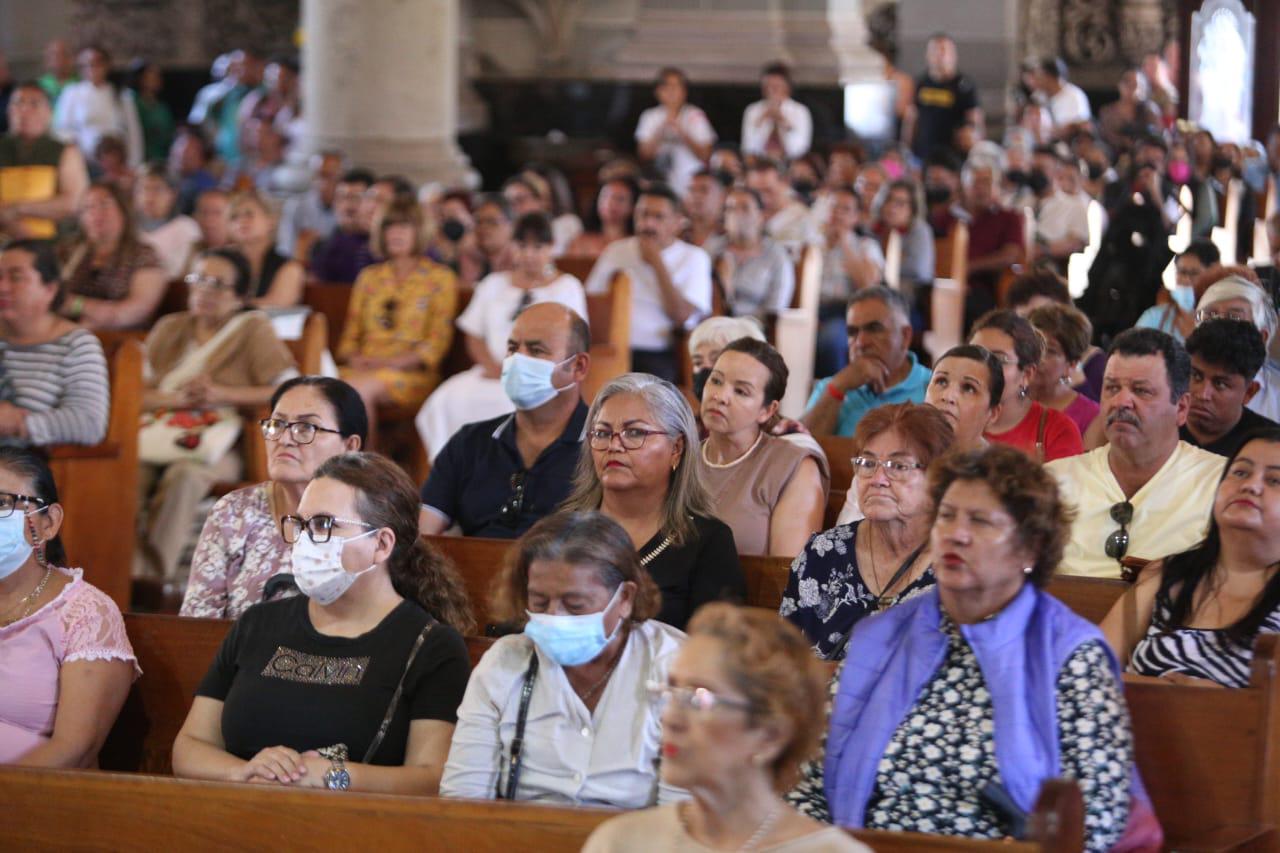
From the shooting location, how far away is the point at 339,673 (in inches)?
133

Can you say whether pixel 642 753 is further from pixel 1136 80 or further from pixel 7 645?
pixel 1136 80

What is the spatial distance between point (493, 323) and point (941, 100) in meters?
6.92

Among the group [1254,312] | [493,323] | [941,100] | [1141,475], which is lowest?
[1141,475]

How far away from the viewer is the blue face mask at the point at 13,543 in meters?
3.70

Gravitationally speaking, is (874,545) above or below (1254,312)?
below

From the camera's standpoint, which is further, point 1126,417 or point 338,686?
point 1126,417

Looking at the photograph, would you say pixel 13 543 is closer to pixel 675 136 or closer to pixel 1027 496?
pixel 1027 496

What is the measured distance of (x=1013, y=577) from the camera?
294 cm

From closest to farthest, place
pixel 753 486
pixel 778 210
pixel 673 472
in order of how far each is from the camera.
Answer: pixel 673 472, pixel 753 486, pixel 778 210

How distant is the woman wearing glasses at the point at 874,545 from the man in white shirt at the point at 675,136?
8640mm

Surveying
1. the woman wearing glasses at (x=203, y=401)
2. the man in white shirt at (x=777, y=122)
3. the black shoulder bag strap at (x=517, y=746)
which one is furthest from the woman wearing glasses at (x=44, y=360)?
the man in white shirt at (x=777, y=122)

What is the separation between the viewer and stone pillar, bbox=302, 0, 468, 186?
1075 cm

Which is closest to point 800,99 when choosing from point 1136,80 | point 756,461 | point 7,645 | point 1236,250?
point 1136,80

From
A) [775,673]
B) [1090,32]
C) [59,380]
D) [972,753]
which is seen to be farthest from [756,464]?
[1090,32]
